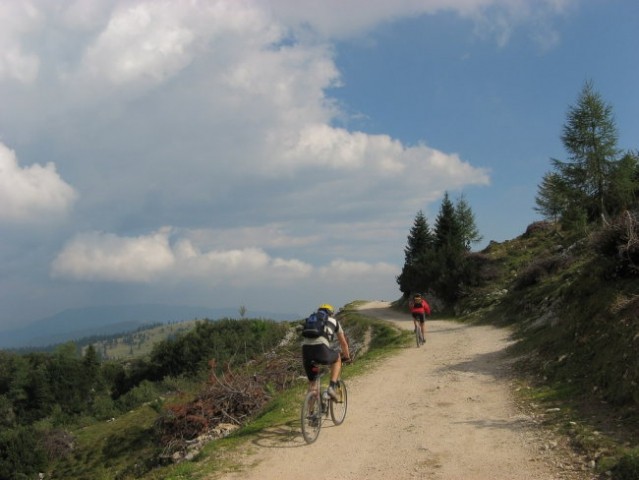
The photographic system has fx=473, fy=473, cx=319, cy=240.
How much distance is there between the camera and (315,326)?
8.79 metres

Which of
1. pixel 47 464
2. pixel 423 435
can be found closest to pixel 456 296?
pixel 423 435

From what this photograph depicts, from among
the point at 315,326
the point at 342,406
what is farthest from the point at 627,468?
the point at 342,406

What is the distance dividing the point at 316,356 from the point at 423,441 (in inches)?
94.2

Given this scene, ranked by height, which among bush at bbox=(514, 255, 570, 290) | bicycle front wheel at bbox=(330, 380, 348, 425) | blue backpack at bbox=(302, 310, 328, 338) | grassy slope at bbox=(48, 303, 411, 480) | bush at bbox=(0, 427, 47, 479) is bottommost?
bush at bbox=(0, 427, 47, 479)

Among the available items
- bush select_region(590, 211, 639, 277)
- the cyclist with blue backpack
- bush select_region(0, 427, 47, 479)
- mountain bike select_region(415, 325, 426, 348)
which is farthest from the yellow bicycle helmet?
bush select_region(0, 427, 47, 479)

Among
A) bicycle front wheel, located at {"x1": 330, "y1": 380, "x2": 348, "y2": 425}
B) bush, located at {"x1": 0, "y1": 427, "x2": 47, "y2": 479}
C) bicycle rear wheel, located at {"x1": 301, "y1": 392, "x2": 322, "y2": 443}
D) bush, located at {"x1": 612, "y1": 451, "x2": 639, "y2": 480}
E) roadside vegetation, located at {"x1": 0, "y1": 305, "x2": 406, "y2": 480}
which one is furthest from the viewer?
bush, located at {"x1": 0, "y1": 427, "x2": 47, "y2": 479}

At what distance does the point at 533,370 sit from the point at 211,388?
30.5 ft

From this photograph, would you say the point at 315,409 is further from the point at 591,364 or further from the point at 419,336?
the point at 419,336

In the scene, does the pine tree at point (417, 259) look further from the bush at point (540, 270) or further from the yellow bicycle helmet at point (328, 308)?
the yellow bicycle helmet at point (328, 308)

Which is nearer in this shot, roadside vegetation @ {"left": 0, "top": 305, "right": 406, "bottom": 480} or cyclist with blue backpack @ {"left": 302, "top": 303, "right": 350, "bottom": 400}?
cyclist with blue backpack @ {"left": 302, "top": 303, "right": 350, "bottom": 400}

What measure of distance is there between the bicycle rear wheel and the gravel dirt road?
6.5 inches

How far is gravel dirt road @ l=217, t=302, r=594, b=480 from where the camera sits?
703 centimetres

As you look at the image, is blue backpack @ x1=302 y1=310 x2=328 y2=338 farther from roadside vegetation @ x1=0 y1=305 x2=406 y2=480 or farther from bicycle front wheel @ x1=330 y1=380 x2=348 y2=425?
roadside vegetation @ x1=0 y1=305 x2=406 y2=480

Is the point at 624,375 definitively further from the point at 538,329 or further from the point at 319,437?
the point at 538,329
